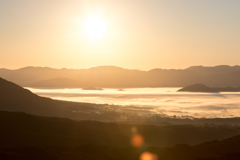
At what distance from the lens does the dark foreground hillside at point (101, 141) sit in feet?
49.3

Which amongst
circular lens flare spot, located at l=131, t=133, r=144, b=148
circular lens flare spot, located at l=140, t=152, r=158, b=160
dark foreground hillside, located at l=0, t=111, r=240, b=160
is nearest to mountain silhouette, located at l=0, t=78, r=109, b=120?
dark foreground hillside, located at l=0, t=111, r=240, b=160

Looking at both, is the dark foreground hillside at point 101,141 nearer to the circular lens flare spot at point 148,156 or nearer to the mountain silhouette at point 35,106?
the circular lens flare spot at point 148,156

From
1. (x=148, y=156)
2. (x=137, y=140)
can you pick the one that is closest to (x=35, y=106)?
(x=137, y=140)

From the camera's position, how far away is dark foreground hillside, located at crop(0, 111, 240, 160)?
15013mm

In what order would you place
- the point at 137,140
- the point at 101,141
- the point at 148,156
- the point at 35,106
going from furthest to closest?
1. the point at 35,106
2. the point at 137,140
3. the point at 101,141
4. the point at 148,156

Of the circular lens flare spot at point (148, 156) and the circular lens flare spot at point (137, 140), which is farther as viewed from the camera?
the circular lens flare spot at point (137, 140)

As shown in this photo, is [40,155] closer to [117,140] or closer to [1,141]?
[1,141]

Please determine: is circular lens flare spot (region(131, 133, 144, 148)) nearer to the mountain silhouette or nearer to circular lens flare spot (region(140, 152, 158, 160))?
circular lens flare spot (region(140, 152, 158, 160))

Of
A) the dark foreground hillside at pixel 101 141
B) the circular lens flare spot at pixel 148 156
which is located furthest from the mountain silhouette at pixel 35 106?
the circular lens flare spot at pixel 148 156

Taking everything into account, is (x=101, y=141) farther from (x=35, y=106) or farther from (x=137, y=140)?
(x=35, y=106)

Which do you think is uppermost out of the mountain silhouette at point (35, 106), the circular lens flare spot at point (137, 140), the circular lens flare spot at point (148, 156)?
the mountain silhouette at point (35, 106)

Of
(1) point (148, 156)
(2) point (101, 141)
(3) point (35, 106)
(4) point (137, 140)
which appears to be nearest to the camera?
(1) point (148, 156)

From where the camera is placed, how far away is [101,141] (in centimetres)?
2498

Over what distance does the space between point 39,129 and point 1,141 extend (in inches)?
240
